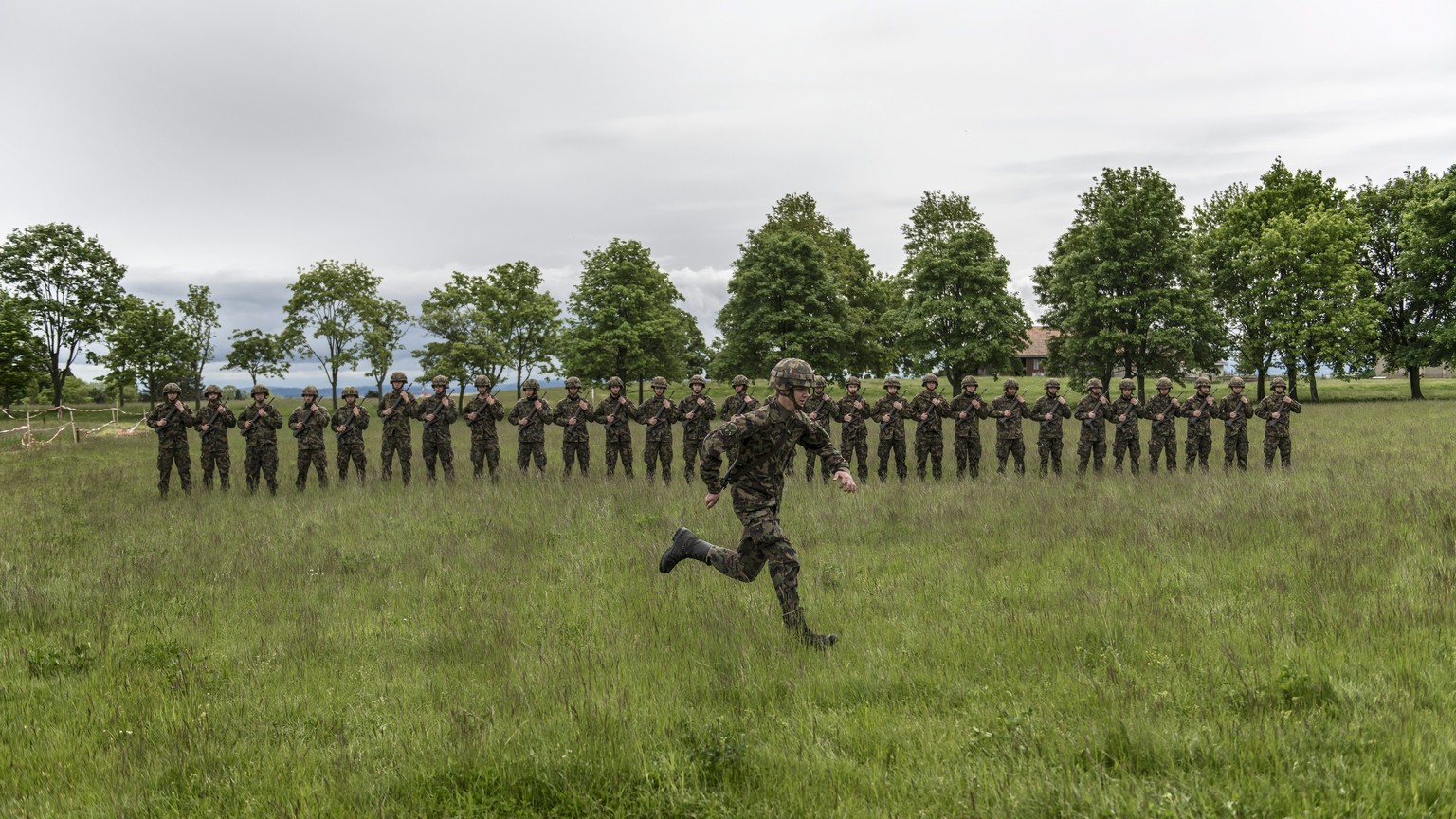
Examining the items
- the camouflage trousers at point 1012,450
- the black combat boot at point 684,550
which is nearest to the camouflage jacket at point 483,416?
the black combat boot at point 684,550

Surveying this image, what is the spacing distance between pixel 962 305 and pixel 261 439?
37201mm

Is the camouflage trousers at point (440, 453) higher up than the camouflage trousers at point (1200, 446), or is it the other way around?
the camouflage trousers at point (440, 453)

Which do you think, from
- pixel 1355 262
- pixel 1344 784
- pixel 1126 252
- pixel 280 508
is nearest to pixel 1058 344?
pixel 1126 252

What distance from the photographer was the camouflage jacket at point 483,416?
1712 centimetres

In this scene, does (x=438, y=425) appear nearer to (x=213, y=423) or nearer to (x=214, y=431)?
(x=213, y=423)

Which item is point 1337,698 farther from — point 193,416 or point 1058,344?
point 1058,344

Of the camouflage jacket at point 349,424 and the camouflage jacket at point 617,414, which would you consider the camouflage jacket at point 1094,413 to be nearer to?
the camouflage jacket at point 617,414

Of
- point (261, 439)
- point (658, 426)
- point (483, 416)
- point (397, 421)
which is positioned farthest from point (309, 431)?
point (658, 426)

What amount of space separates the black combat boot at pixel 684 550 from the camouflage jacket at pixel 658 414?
904 cm

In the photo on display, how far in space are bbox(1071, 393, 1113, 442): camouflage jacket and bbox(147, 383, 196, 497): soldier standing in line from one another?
18226mm

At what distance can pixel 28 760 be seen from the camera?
15.8 feet

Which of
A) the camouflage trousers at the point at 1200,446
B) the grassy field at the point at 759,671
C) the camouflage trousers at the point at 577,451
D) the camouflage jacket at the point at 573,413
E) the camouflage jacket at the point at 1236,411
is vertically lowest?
the grassy field at the point at 759,671

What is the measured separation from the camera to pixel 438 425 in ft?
56.4

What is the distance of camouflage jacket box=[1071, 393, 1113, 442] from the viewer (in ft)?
54.3
